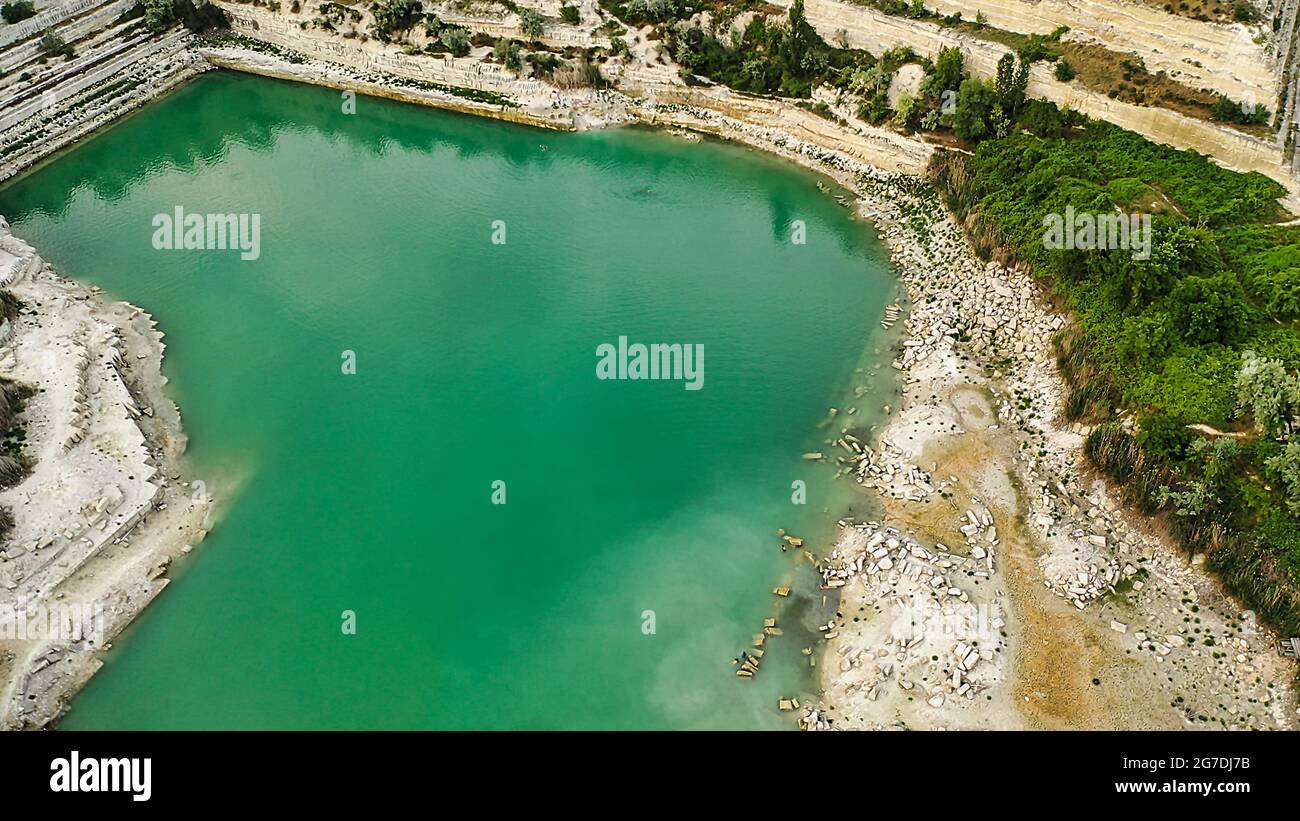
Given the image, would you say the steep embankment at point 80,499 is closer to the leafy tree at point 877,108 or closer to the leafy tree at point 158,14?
the leafy tree at point 158,14

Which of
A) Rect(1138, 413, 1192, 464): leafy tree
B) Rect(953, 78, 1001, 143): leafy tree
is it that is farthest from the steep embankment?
Rect(953, 78, 1001, 143): leafy tree

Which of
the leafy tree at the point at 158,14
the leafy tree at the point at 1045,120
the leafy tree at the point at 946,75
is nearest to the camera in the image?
the leafy tree at the point at 1045,120

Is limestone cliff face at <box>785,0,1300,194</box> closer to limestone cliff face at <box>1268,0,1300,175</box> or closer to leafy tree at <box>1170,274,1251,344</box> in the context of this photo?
limestone cliff face at <box>1268,0,1300,175</box>

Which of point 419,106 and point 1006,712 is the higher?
point 419,106

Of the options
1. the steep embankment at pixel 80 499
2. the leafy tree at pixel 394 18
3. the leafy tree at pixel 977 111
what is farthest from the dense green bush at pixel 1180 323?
the leafy tree at pixel 394 18

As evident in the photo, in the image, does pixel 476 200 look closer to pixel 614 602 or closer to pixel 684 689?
pixel 614 602

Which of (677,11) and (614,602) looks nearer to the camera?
(614,602)

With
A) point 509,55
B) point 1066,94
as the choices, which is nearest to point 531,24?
point 509,55

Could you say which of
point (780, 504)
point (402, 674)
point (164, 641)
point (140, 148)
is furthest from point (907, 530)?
point (140, 148)
